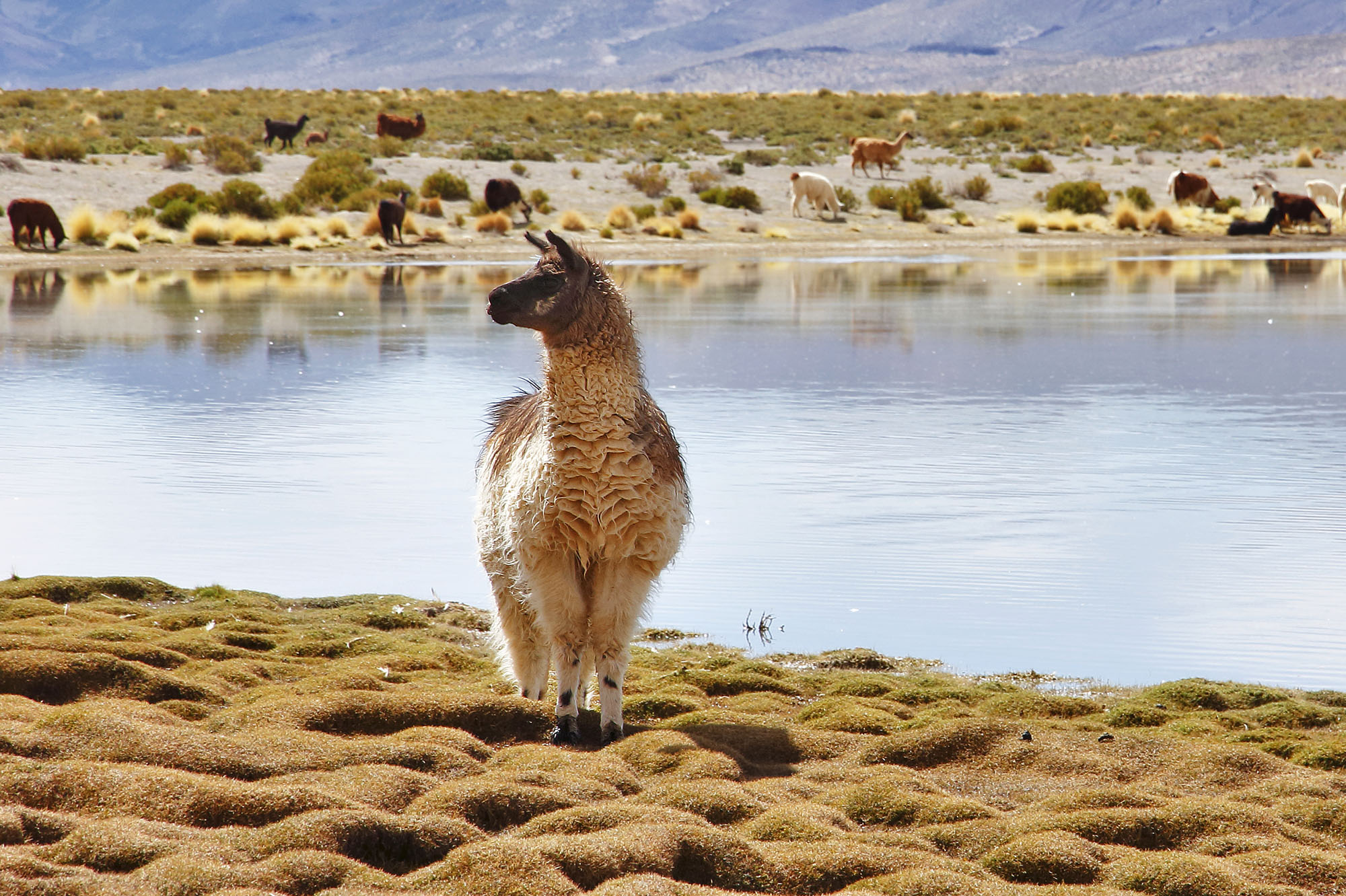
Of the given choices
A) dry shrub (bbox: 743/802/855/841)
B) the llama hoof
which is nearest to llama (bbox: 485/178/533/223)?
the llama hoof

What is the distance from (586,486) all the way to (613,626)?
1.58 feet

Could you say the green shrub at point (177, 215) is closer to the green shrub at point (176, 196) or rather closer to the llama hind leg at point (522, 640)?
the green shrub at point (176, 196)

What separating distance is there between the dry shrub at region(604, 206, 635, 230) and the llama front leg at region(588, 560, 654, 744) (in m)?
25.1

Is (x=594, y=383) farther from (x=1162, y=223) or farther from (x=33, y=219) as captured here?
(x=1162, y=223)

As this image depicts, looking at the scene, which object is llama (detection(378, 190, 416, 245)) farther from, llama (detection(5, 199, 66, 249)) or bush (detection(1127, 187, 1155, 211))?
bush (detection(1127, 187, 1155, 211))

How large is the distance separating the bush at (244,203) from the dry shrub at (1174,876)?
28.5 meters

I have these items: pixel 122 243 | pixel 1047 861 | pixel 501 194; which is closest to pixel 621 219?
pixel 501 194

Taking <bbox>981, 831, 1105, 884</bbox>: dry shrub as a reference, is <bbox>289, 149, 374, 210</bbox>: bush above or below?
above

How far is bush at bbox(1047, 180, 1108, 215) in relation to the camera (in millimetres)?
33875

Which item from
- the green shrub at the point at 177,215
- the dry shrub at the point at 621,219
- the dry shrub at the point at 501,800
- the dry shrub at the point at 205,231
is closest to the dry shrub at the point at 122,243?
the dry shrub at the point at 205,231

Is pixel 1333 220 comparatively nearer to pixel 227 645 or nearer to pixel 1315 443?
pixel 1315 443

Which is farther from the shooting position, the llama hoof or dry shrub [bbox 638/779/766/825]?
the llama hoof

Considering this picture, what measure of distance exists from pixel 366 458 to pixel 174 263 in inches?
669

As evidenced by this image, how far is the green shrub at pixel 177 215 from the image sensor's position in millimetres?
28609
